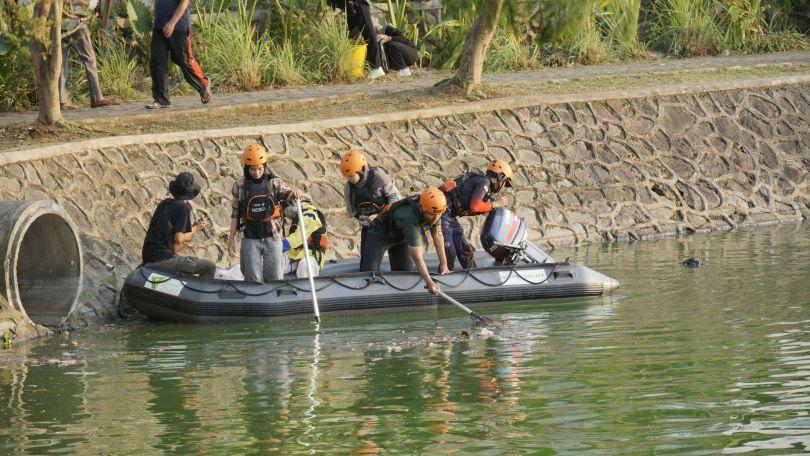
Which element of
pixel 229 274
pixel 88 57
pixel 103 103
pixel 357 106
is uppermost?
pixel 88 57

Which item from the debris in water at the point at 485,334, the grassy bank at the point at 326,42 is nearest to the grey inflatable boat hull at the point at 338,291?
the debris in water at the point at 485,334

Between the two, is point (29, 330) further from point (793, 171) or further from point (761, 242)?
point (793, 171)

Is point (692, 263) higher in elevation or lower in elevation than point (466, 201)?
lower

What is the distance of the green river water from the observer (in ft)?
31.0

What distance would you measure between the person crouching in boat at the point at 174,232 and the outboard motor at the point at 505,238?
120 inches

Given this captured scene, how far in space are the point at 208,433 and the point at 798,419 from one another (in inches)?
154

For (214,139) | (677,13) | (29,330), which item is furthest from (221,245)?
(677,13)

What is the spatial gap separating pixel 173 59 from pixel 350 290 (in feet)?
23.0

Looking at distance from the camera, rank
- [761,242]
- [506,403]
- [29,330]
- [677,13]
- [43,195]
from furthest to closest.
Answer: [677,13] → [761,242] → [43,195] → [29,330] → [506,403]

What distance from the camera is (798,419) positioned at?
941 centimetres

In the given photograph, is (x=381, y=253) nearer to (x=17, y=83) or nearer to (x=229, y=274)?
(x=229, y=274)

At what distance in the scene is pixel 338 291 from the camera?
14.8m

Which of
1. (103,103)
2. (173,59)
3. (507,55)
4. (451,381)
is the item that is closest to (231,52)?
(103,103)

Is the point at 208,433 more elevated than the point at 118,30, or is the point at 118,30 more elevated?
the point at 118,30
